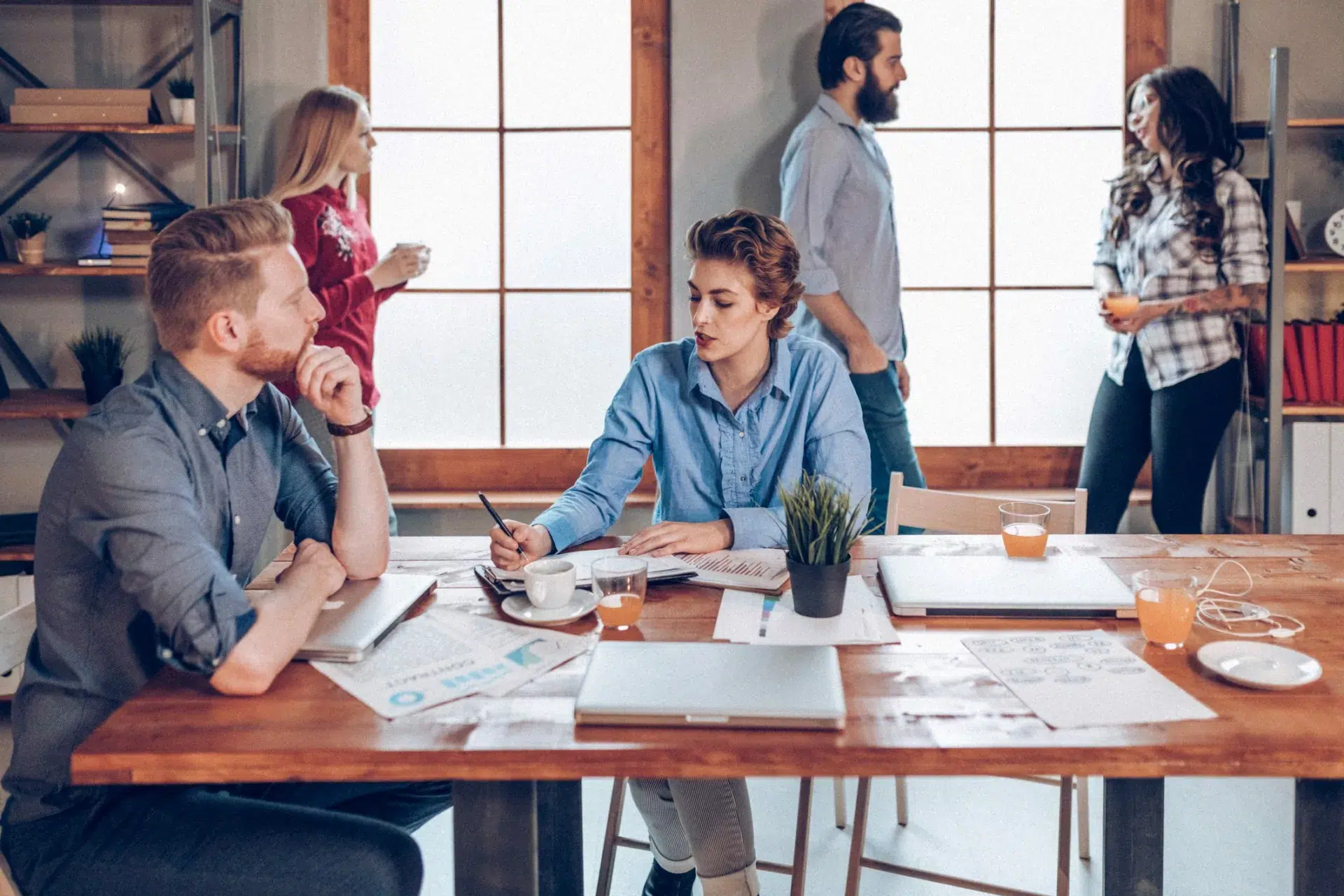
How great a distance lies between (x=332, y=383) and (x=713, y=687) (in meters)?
0.86

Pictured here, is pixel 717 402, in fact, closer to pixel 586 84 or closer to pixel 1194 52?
pixel 586 84

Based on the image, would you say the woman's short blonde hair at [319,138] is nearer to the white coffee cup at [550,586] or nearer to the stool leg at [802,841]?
the white coffee cup at [550,586]

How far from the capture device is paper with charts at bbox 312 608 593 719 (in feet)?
4.43

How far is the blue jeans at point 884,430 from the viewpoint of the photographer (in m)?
3.18

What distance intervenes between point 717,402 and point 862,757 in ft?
3.69

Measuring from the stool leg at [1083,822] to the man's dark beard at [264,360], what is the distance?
1.66 metres

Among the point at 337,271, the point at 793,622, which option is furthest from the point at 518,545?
the point at 337,271

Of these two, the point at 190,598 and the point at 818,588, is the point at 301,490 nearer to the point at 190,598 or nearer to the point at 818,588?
the point at 190,598

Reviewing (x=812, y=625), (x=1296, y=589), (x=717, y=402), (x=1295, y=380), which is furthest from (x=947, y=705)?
(x=1295, y=380)

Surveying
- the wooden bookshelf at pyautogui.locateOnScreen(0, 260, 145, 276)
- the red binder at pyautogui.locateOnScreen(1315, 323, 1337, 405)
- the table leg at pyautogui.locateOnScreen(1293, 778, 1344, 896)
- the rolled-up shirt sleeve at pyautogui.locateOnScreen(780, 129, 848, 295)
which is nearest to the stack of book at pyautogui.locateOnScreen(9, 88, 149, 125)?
the wooden bookshelf at pyautogui.locateOnScreen(0, 260, 145, 276)

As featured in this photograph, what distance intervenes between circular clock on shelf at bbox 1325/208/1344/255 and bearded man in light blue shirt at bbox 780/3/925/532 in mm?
1305

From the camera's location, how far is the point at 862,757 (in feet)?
3.90

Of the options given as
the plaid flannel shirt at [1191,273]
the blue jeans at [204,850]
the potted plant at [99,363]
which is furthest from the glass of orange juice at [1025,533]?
the potted plant at [99,363]

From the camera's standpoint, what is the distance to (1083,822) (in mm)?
2369
